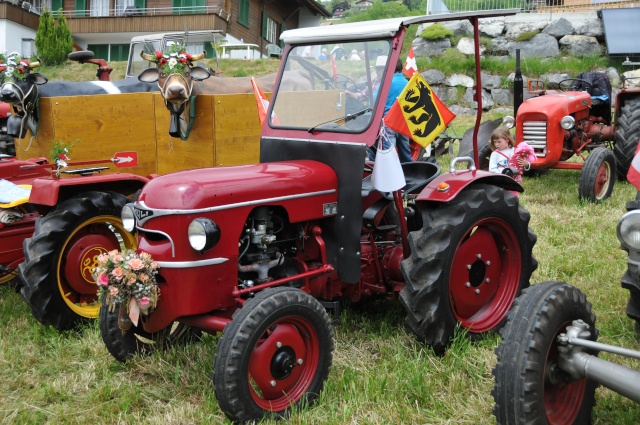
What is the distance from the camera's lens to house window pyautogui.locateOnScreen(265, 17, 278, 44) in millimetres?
31970

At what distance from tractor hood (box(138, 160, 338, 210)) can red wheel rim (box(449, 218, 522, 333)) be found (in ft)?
2.95

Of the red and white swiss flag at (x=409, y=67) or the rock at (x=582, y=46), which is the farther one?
the rock at (x=582, y=46)

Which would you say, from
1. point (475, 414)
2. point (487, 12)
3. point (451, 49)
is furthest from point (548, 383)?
point (451, 49)

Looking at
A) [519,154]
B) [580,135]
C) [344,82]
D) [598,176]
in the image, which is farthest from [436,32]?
[344,82]

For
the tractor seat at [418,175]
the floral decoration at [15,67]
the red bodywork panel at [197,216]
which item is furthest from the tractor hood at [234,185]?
the floral decoration at [15,67]

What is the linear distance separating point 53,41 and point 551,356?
24852 millimetres

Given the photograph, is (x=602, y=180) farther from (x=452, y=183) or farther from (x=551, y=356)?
(x=551, y=356)

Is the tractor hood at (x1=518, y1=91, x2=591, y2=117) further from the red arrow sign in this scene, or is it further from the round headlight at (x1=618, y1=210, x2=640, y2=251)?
the round headlight at (x1=618, y1=210, x2=640, y2=251)

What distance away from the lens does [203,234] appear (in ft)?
10.5

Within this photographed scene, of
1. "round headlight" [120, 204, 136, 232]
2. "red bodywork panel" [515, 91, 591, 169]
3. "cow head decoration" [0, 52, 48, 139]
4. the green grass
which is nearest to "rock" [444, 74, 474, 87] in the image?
"red bodywork panel" [515, 91, 591, 169]

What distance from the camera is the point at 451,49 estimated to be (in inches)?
686

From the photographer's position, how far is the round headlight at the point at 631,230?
8.03 feet

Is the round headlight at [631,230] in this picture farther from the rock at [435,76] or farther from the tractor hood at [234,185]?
the rock at [435,76]

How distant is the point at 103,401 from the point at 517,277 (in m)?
2.52
